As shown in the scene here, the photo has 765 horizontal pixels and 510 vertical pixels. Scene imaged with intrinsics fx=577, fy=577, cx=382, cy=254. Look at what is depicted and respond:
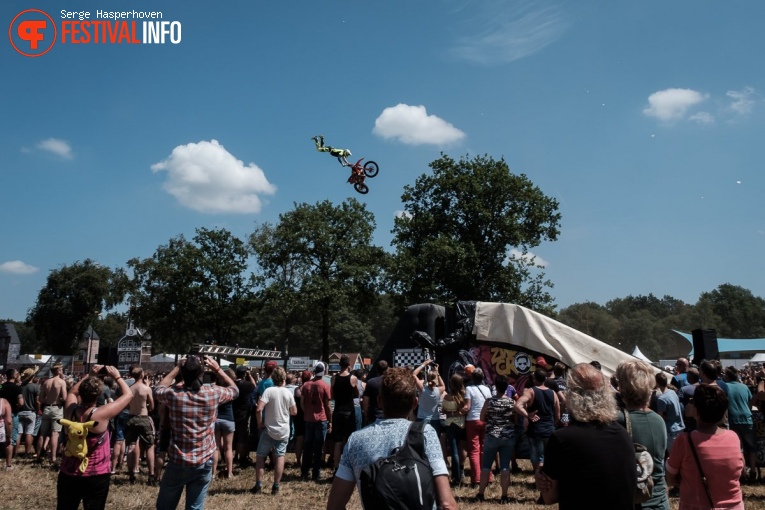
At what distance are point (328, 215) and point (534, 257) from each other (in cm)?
1529

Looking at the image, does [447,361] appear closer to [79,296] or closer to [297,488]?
[297,488]

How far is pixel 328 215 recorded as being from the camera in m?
42.6

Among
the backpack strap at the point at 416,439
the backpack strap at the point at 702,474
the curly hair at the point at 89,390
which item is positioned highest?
the curly hair at the point at 89,390

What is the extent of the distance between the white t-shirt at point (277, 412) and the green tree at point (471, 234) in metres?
24.8

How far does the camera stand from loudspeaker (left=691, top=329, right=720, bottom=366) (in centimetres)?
1306

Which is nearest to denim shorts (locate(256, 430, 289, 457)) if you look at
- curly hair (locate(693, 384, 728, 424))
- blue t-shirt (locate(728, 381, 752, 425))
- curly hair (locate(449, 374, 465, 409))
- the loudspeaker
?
curly hair (locate(449, 374, 465, 409))

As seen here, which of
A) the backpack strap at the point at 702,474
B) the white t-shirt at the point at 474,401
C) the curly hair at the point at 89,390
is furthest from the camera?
the white t-shirt at the point at 474,401

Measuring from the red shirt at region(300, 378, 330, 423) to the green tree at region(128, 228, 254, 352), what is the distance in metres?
35.0

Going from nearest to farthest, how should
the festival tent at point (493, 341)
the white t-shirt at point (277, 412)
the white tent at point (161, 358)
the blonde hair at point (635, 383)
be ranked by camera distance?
the blonde hair at point (635, 383)
the white t-shirt at point (277, 412)
the festival tent at point (493, 341)
the white tent at point (161, 358)

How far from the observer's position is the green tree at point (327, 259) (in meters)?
40.0

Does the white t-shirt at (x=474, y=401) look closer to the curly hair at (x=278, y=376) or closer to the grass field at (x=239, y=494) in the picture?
the grass field at (x=239, y=494)

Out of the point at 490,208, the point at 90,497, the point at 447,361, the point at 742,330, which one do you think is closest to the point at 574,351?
the point at 447,361

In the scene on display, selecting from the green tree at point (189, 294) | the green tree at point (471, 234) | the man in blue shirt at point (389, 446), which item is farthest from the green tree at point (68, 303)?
the man in blue shirt at point (389, 446)

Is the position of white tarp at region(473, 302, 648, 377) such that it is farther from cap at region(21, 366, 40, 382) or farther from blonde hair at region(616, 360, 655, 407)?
cap at region(21, 366, 40, 382)
